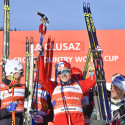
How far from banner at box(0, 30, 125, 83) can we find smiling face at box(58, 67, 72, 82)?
6.02ft

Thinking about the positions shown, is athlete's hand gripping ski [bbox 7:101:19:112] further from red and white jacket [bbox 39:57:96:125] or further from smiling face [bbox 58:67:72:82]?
smiling face [bbox 58:67:72:82]

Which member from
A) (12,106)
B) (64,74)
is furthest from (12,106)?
(64,74)

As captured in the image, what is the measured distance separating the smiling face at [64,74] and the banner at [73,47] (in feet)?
6.02

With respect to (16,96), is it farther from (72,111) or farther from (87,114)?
(87,114)

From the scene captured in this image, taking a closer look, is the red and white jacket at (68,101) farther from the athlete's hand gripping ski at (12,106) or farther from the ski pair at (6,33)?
the ski pair at (6,33)

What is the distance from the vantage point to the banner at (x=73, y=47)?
5559 millimetres

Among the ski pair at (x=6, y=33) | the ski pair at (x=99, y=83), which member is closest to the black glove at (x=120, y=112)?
the ski pair at (x=99, y=83)

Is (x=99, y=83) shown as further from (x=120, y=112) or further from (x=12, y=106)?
(x=12, y=106)

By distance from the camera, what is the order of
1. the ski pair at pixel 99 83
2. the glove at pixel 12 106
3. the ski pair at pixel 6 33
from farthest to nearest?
1. the ski pair at pixel 6 33
2. the glove at pixel 12 106
3. the ski pair at pixel 99 83

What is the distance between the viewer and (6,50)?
561 cm

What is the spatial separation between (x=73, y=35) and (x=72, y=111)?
2.55m

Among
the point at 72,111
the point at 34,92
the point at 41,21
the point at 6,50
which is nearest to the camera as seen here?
the point at 72,111

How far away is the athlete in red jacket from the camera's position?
3.45 metres

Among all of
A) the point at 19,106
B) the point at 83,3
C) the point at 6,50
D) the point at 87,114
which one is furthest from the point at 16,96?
the point at 6,50
